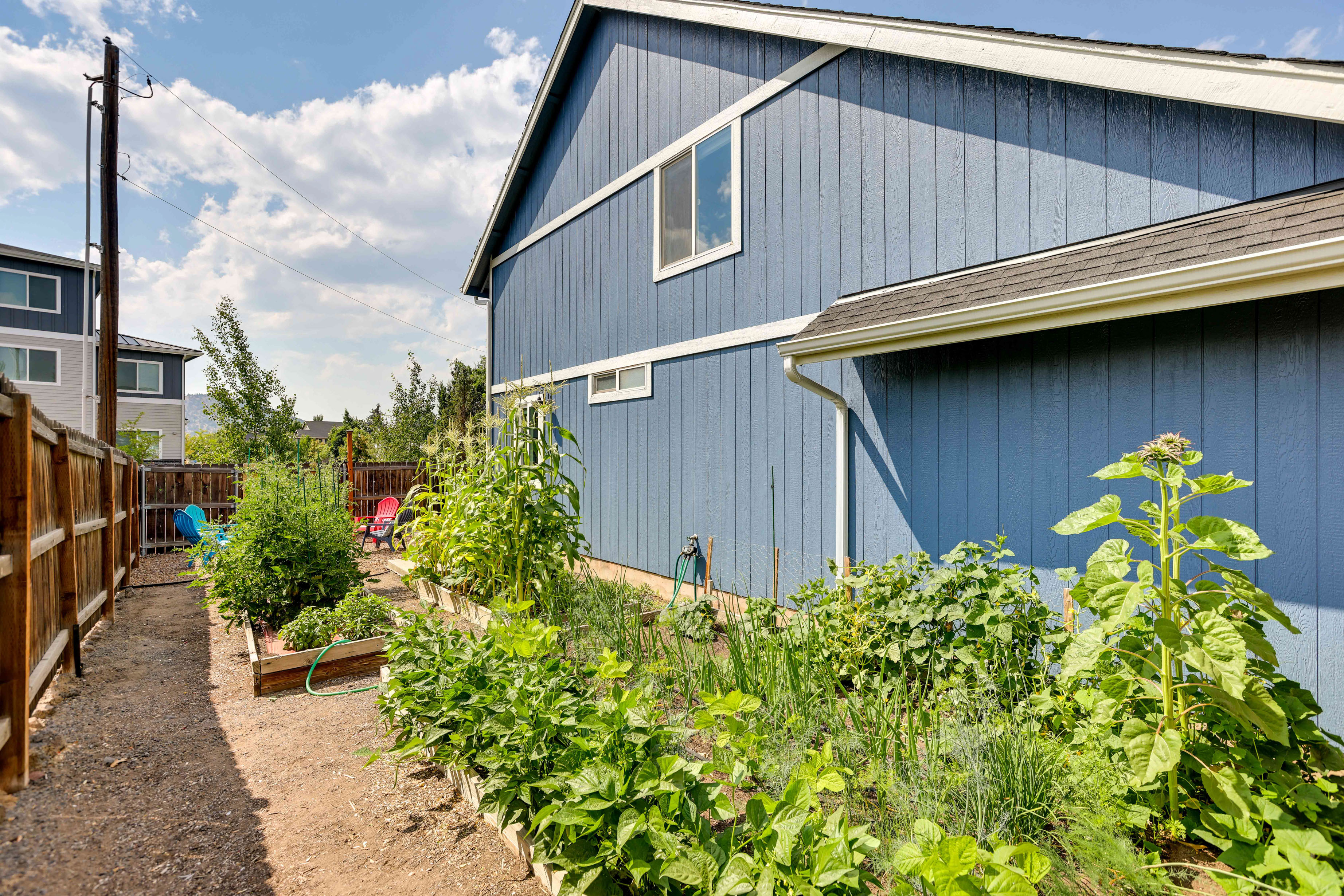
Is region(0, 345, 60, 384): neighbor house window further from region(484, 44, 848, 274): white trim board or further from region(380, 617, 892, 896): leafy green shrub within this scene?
region(380, 617, 892, 896): leafy green shrub

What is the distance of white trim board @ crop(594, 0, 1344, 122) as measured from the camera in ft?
7.93

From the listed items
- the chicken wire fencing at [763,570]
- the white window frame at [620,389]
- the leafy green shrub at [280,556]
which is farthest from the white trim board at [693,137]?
the leafy green shrub at [280,556]

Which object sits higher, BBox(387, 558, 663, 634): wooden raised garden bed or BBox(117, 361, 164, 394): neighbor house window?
BBox(117, 361, 164, 394): neighbor house window

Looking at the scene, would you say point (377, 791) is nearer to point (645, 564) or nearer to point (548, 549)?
point (548, 549)

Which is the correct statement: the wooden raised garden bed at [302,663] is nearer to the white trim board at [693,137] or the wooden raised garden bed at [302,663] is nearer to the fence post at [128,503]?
the fence post at [128,503]

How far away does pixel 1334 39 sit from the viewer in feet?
9.95

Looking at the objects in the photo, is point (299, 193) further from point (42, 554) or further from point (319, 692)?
point (319, 692)

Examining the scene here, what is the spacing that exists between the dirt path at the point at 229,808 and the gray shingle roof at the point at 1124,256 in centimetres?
335

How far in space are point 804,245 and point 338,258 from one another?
18.9m

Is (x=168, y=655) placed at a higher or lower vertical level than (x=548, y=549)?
lower

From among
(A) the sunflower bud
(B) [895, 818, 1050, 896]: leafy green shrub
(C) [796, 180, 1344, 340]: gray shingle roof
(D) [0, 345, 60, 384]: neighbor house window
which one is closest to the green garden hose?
(B) [895, 818, 1050, 896]: leafy green shrub

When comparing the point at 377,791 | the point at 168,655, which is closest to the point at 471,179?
the point at 168,655

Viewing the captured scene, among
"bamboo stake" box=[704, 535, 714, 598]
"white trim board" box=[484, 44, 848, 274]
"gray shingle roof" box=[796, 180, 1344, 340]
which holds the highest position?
"white trim board" box=[484, 44, 848, 274]

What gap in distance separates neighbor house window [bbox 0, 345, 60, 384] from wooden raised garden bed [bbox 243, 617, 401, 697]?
806 inches
